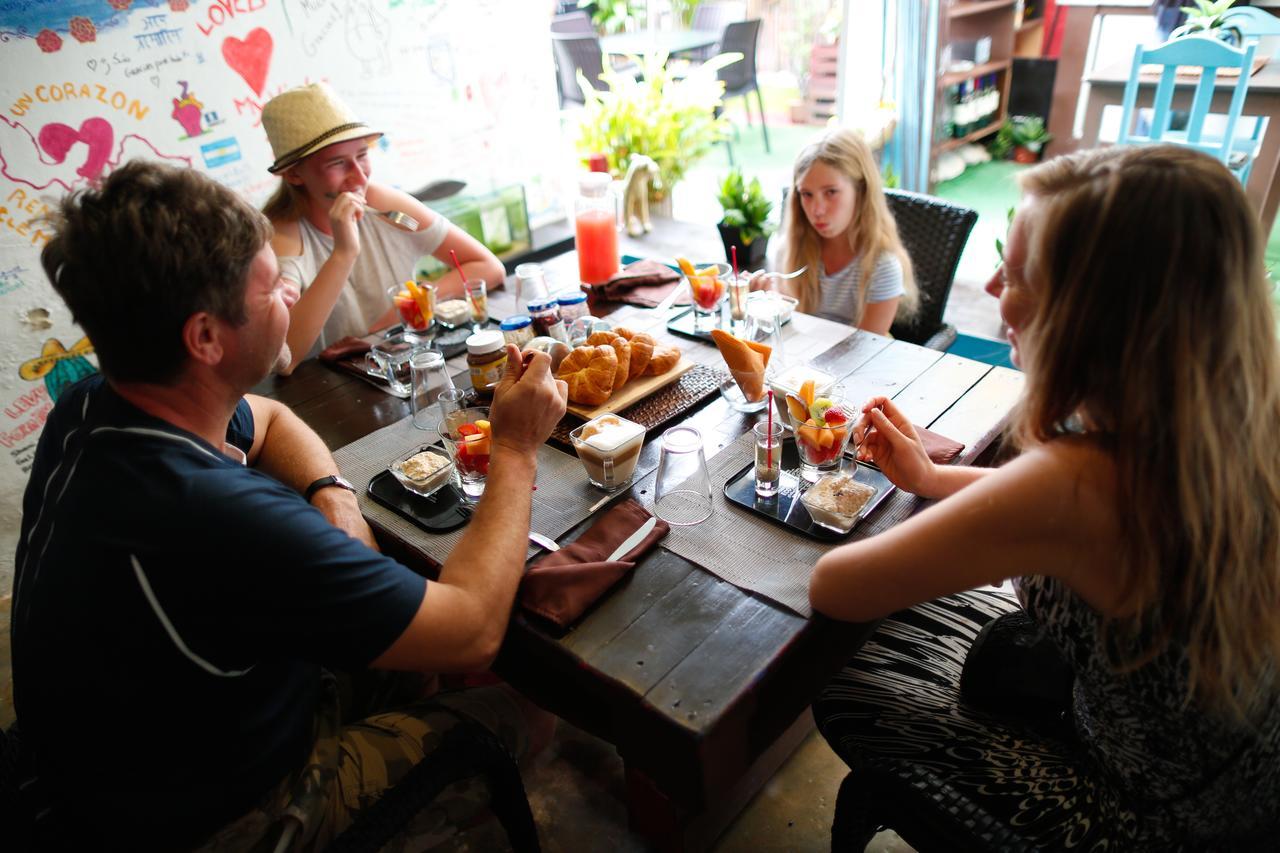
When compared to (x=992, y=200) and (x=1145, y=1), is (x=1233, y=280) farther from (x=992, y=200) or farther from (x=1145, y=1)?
(x=1145, y=1)

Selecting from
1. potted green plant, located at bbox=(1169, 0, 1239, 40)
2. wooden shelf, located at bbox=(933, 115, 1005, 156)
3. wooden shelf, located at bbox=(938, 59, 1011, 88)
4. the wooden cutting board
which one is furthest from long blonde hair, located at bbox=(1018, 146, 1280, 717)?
wooden shelf, located at bbox=(933, 115, 1005, 156)

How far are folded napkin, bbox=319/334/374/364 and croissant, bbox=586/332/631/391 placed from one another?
2.39 feet

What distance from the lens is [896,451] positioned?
4.55ft

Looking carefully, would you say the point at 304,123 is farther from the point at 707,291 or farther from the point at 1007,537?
the point at 1007,537

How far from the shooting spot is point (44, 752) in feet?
3.66

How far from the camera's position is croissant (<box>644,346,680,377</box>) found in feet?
6.02

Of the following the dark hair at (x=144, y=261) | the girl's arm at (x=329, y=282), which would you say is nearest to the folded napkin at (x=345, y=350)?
the girl's arm at (x=329, y=282)

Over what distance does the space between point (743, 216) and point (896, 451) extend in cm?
285

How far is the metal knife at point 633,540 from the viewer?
4.25 ft

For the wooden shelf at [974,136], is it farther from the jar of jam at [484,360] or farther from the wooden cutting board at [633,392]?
the jar of jam at [484,360]

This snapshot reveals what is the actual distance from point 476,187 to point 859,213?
241 centimetres

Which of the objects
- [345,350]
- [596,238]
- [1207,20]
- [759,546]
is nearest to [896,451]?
[759,546]

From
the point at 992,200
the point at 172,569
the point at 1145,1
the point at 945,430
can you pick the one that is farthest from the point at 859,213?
the point at 1145,1

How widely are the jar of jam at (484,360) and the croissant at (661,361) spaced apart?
0.35 metres
